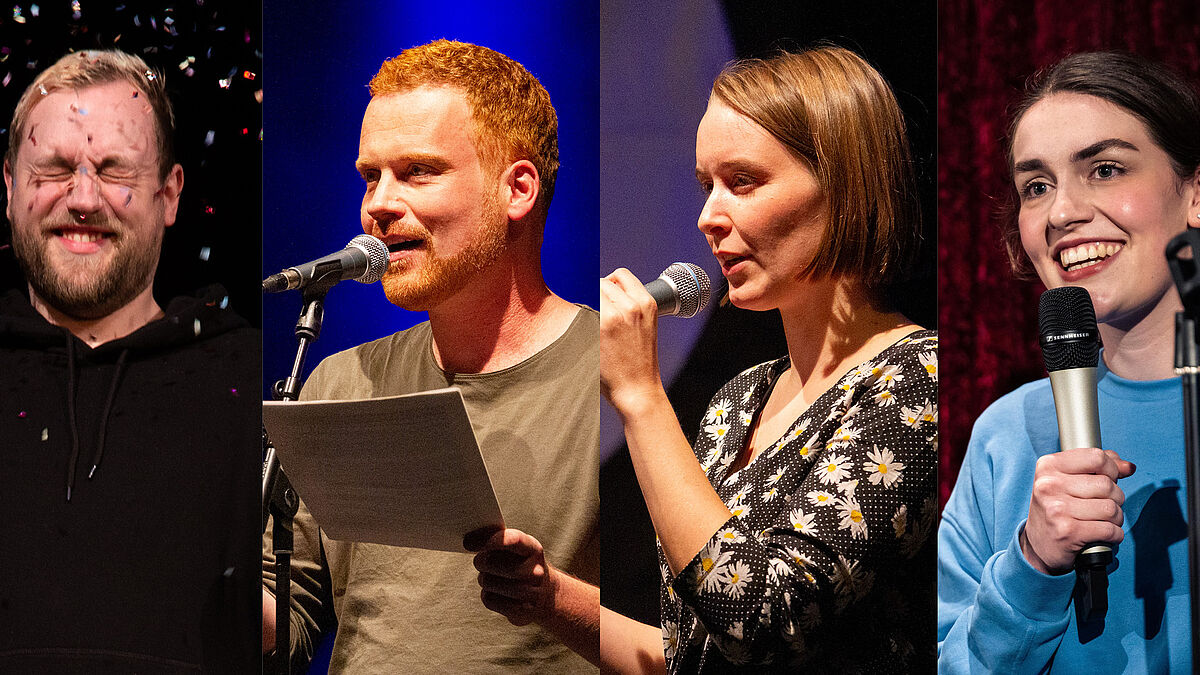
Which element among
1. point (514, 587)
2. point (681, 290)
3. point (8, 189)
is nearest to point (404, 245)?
point (681, 290)

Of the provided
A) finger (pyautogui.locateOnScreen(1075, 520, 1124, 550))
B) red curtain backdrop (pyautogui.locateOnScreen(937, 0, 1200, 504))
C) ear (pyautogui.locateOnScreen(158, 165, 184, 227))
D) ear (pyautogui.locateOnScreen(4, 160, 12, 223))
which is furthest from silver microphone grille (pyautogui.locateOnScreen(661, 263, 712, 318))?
ear (pyautogui.locateOnScreen(4, 160, 12, 223))

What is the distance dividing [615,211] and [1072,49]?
906 millimetres

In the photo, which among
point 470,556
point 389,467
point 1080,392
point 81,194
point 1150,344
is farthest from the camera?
point 81,194

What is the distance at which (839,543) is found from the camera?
178 centimetres

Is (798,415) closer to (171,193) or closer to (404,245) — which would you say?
(404,245)

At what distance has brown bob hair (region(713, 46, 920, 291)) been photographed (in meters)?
1.99

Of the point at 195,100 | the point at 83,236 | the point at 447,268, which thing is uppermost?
the point at 195,100

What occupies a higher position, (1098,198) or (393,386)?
(1098,198)

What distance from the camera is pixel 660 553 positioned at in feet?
7.07

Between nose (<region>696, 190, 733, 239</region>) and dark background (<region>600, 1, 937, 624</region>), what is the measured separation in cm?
Result: 3

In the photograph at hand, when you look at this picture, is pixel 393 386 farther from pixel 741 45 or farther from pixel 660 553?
pixel 741 45

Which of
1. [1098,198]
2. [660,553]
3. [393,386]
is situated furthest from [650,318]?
[1098,198]

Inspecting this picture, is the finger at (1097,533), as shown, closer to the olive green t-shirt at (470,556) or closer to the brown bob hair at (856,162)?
the brown bob hair at (856,162)

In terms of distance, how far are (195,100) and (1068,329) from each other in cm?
196
